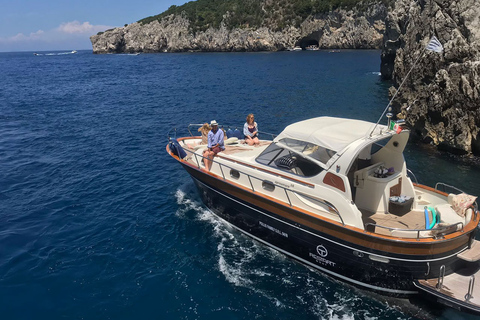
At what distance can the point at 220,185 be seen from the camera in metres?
12.7

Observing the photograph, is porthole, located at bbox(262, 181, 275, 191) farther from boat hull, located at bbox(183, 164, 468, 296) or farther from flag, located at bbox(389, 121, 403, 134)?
flag, located at bbox(389, 121, 403, 134)

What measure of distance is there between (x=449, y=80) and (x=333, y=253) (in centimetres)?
1348

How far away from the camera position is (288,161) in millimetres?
11211

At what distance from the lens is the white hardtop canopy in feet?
33.1

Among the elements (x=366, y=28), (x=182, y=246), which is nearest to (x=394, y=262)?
(x=182, y=246)

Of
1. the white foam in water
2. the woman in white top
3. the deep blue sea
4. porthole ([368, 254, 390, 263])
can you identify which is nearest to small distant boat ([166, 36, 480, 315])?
porthole ([368, 254, 390, 263])

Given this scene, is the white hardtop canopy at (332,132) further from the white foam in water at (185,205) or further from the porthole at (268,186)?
the white foam in water at (185,205)

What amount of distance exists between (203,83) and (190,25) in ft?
294

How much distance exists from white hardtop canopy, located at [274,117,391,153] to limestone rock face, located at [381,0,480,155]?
7526 mm

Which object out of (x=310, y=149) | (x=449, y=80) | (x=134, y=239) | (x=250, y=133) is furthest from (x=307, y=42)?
(x=134, y=239)

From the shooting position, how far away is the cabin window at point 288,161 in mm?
10664

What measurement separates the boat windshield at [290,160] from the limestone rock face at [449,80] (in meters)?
9.16

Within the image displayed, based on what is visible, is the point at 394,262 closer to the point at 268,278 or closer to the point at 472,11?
the point at 268,278

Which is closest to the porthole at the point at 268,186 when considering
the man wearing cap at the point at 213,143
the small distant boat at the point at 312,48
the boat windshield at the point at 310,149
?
the boat windshield at the point at 310,149
